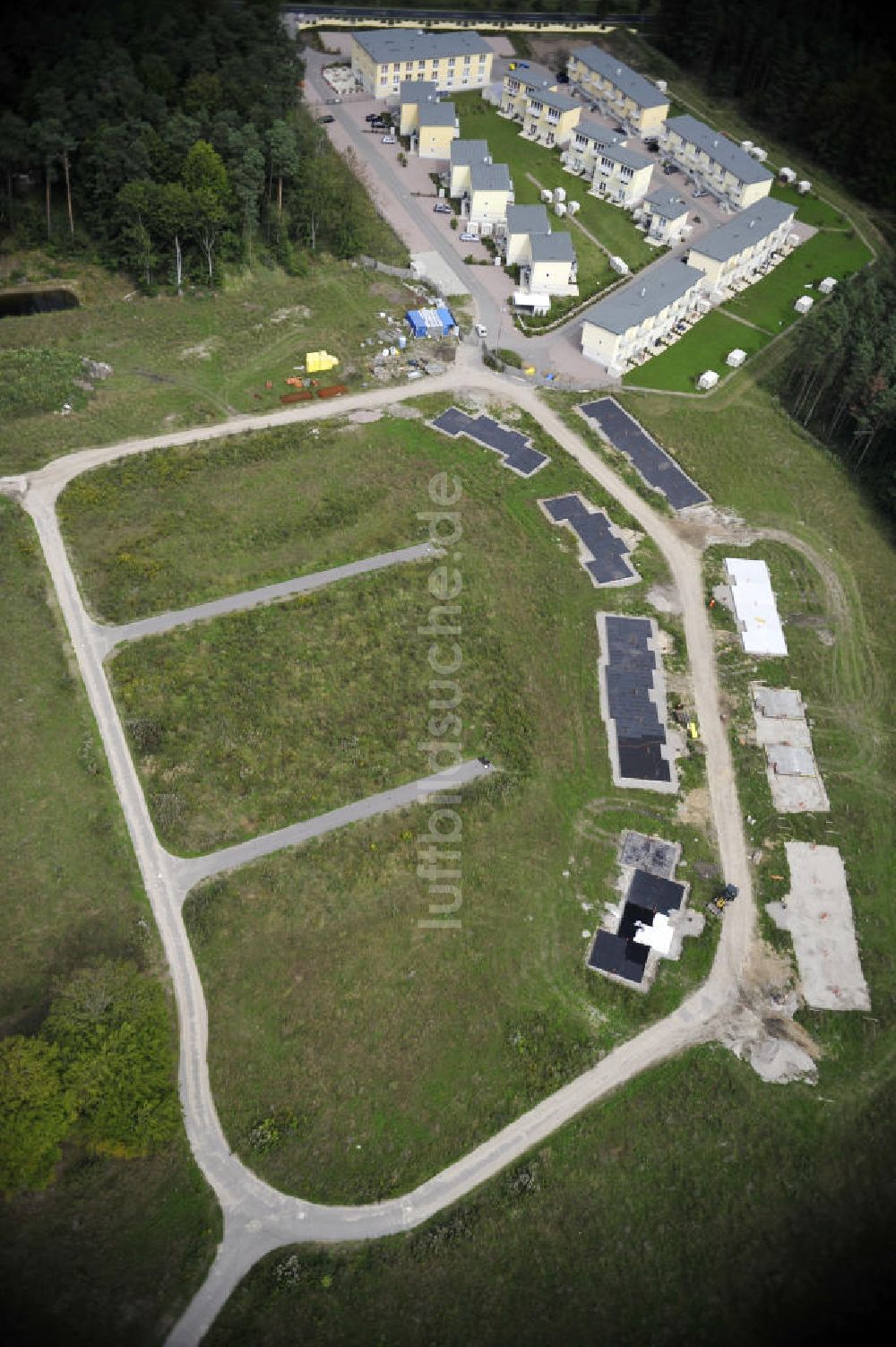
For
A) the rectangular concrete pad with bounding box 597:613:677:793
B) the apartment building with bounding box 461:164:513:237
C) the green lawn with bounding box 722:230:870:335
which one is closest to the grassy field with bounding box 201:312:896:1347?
the rectangular concrete pad with bounding box 597:613:677:793

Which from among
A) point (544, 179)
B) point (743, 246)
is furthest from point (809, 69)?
point (743, 246)

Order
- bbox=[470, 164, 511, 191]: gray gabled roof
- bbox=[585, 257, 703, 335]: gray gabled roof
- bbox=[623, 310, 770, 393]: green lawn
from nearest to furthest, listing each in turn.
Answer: bbox=[585, 257, 703, 335]: gray gabled roof, bbox=[623, 310, 770, 393]: green lawn, bbox=[470, 164, 511, 191]: gray gabled roof

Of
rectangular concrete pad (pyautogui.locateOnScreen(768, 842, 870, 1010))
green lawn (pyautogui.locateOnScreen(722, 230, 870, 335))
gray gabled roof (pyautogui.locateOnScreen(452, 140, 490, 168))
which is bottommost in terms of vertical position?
rectangular concrete pad (pyautogui.locateOnScreen(768, 842, 870, 1010))

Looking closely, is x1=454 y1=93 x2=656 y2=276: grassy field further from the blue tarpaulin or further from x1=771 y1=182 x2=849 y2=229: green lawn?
x1=771 y1=182 x2=849 y2=229: green lawn

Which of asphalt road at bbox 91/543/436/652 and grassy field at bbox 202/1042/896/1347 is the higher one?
asphalt road at bbox 91/543/436/652

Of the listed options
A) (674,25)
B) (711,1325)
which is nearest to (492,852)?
(711,1325)
